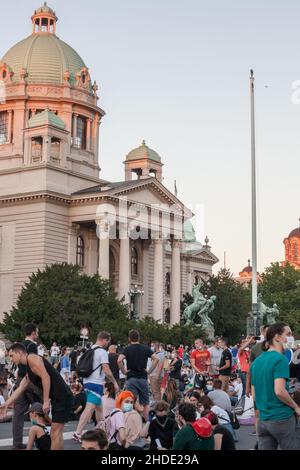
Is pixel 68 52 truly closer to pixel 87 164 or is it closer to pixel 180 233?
pixel 87 164

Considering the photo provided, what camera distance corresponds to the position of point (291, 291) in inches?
3927

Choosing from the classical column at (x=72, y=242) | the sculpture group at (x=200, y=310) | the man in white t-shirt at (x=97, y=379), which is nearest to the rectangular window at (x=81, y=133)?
the classical column at (x=72, y=242)

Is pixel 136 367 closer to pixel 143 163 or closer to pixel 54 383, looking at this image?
pixel 54 383

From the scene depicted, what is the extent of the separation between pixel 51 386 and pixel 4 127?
2352 inches

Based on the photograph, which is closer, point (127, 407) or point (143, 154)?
point (127, 407)

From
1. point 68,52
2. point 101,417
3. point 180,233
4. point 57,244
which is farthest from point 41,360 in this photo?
point 68,52

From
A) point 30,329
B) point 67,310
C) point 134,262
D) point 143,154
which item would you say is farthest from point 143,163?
point 30,329

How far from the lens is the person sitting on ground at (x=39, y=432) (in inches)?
423

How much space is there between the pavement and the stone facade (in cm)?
3859

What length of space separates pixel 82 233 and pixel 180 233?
10136mm

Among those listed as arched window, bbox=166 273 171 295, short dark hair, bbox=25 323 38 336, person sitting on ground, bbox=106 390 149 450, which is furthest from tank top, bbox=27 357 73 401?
arched window, bbox=166 273 171 295

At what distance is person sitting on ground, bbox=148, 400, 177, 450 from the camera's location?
11.8m

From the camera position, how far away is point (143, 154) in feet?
237
